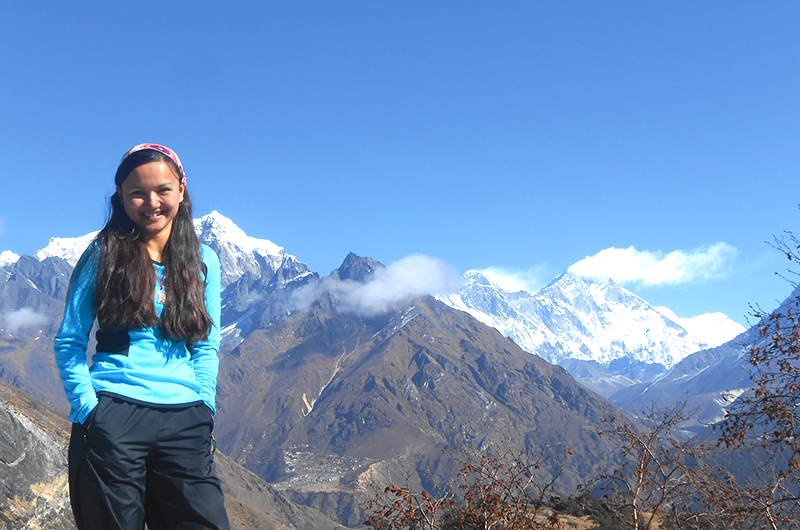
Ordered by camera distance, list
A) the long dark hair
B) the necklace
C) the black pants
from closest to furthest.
A: the black pants → the long dark hair → the necklace

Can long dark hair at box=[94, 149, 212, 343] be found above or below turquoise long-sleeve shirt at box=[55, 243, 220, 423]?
above

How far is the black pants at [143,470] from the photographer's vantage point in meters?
3.61

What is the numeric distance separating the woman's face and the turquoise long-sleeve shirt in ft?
1.31

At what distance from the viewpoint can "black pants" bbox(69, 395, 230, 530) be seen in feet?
11.8

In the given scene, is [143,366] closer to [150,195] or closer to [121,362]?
[121,362]

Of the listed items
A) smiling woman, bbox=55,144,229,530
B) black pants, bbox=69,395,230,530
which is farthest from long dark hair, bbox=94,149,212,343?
black pants, bbox=69,395,230,530

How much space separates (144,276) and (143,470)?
4.33ft

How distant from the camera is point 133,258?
409cm

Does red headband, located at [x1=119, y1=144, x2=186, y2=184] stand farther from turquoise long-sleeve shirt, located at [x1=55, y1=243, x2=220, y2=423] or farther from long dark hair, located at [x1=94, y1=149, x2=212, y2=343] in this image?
turquoise long-sleeve shirt, located at [x1=55, y1=243, x2=220, y2=423]

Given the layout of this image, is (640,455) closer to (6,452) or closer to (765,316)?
(765,316)

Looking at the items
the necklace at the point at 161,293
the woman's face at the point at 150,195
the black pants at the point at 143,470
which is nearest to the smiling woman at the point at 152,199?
the woman's face at the point at 150,195

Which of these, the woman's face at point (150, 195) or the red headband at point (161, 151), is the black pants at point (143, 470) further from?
the red headband at point (161, 151)

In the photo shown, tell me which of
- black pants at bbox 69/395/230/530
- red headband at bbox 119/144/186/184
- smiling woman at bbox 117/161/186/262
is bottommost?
black pants at bbox 69/395/230/530

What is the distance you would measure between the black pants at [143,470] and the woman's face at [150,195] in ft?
4.33
